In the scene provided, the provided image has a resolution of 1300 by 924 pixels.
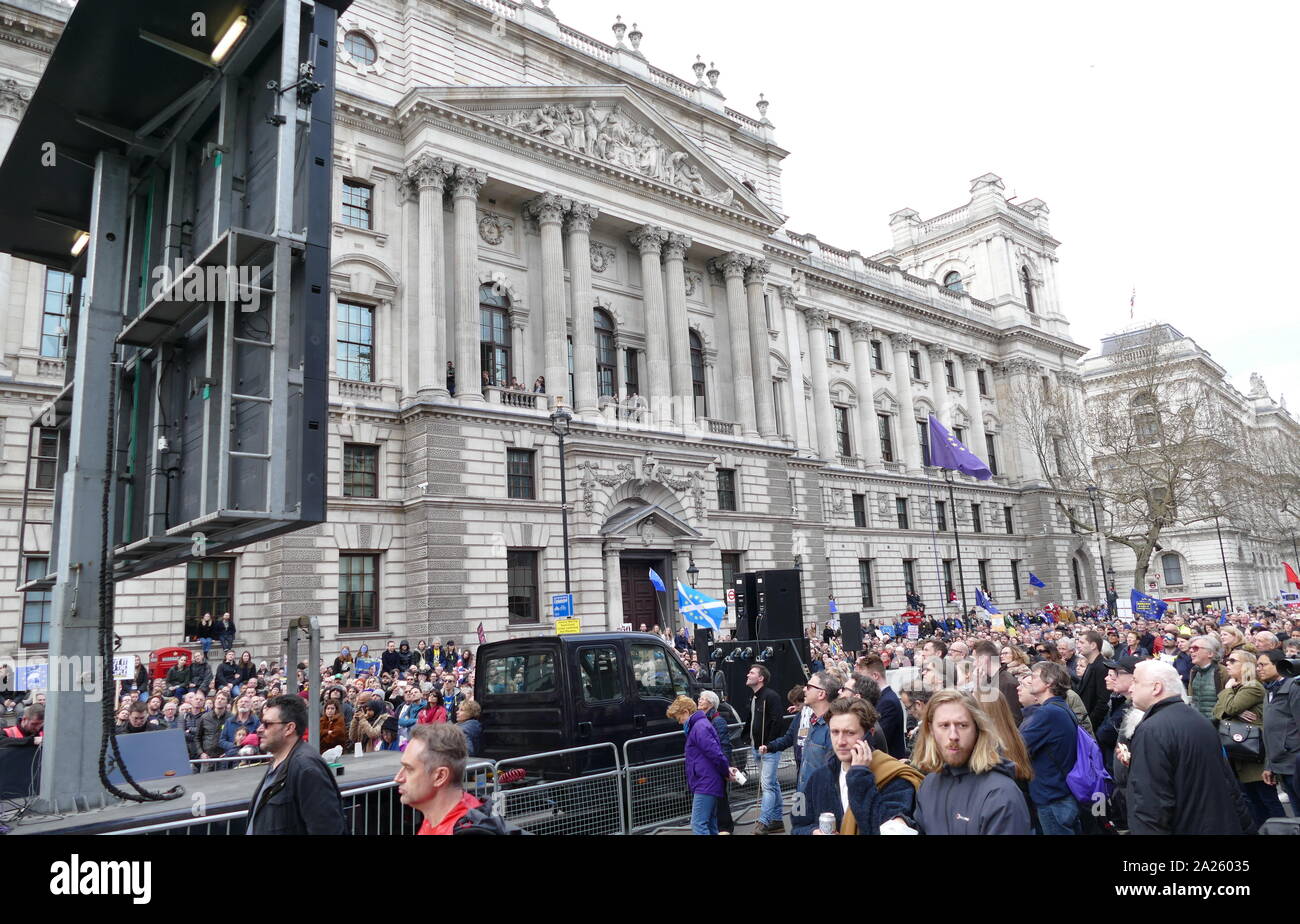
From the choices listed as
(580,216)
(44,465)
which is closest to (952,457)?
(580,216)

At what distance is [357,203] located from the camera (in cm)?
2958

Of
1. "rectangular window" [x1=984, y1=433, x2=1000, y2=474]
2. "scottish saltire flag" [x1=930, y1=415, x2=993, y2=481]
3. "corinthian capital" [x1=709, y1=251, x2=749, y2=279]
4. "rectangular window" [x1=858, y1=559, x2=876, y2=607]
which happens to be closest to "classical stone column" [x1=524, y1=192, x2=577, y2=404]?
"corinthian capital" [x1=709, y1=251, x2=749, y2=279]

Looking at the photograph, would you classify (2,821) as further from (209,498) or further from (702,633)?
(702,633)

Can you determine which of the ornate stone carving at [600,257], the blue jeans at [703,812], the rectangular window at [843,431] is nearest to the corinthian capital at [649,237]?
the ornate stone carving at [600,257]

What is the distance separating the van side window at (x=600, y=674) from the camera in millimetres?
9872

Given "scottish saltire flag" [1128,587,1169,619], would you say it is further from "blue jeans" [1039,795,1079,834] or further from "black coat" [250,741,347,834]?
"black coat" [250,741,347,834]

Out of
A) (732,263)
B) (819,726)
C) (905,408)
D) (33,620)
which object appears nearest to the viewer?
(819,726)

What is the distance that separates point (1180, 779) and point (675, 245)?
33.3 m

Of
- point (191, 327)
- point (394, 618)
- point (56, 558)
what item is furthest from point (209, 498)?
point (394, 618)

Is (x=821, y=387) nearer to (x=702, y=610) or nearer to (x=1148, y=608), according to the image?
(x=1148, y=608)

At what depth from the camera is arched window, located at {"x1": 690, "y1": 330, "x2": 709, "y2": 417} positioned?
3744 centimetres

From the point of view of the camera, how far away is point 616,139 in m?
34.9

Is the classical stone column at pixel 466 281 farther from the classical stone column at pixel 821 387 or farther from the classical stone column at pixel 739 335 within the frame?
the classical stone column at pixel 821 387
